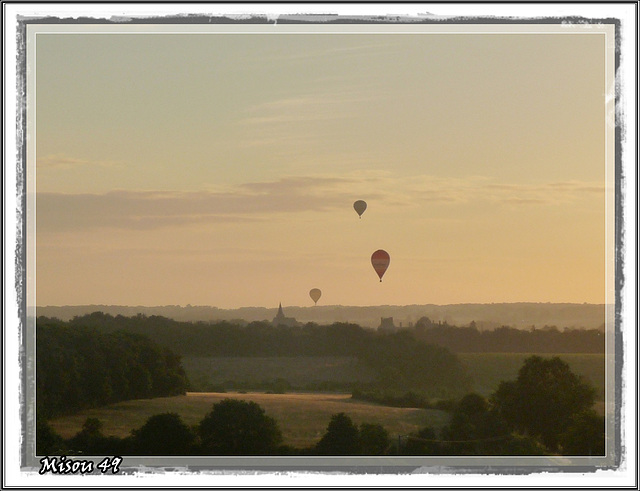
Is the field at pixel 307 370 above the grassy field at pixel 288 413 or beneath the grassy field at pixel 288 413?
above

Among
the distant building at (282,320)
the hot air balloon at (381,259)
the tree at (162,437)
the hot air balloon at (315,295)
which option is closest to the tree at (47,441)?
the tree at (162,437)

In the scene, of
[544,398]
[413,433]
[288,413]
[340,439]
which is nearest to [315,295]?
[288,413]

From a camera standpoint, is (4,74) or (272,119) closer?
(4,74)

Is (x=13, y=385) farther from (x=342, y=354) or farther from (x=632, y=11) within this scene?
(x=632, y=11)

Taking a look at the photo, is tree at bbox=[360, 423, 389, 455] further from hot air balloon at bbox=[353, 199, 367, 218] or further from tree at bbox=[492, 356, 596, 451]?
hot air balloon at bbox=[353, 199, 367, 218]

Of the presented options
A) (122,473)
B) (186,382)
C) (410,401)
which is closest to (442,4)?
(410,401)

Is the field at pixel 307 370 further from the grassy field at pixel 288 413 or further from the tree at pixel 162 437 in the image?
the tree at pixel 162 437
